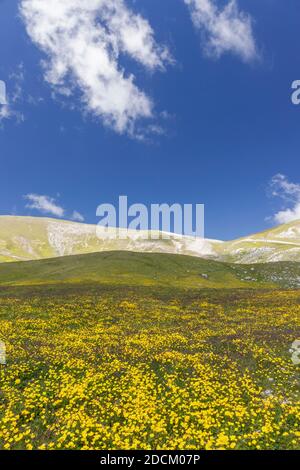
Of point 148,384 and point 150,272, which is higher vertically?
point 150,272

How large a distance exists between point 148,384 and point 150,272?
8850cm

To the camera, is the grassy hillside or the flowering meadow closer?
the flowering meadow

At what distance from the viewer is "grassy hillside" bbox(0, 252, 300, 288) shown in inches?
3662

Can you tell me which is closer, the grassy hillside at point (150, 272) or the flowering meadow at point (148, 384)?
the flowering meadow at point (148, 384)

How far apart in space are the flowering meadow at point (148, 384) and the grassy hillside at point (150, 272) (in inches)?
2176

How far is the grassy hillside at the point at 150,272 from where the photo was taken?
93012mm

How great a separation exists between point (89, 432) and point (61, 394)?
161 inches

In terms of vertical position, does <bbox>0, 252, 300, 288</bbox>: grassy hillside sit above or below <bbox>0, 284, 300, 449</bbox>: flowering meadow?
above

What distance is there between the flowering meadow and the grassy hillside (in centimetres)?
5526

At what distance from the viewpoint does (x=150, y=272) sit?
107m

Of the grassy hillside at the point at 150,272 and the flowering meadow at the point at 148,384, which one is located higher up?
the grassy hillside at the point at 150,272

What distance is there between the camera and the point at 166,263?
121 m
